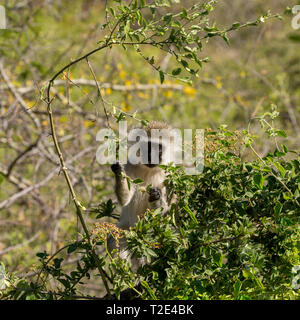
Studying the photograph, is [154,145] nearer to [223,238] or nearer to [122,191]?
[122,191]

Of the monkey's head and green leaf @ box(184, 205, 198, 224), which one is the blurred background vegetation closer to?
the monkey's head

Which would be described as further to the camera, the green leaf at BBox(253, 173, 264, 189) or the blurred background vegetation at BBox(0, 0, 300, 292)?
the blurred background vegetation at BBox(0, 0, 300, 292)

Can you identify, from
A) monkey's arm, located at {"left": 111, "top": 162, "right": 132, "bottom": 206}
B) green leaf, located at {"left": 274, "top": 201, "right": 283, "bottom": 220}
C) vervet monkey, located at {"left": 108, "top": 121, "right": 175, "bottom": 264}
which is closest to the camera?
green leaf, located at {"left": 274, "top": 201, "right": 283, "bottom": 220}

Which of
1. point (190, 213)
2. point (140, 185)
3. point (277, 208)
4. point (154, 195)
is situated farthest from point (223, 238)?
point (140, 185)

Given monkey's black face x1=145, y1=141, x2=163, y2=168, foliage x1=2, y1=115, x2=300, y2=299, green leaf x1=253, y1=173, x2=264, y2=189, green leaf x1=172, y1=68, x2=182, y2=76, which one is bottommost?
foliage x1=2, y1=115, x2=300, y2=299

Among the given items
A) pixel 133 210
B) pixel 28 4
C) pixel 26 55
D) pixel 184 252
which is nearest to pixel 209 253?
pixel 184 252

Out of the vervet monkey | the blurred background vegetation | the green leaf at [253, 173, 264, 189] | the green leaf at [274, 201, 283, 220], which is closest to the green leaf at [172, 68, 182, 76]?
the green leaf at [253, 173, 264, 189]

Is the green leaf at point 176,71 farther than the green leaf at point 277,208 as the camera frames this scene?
Yes

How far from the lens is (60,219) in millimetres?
6230

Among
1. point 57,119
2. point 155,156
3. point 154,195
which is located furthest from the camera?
point 57,119

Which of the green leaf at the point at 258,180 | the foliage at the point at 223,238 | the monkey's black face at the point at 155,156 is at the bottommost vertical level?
the foliage at the point at 223,238

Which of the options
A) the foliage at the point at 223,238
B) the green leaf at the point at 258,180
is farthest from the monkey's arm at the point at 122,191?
the green leaf at the point at 258,180

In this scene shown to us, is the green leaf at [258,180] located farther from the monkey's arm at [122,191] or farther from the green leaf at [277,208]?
the monkey's arm at [122,191]
